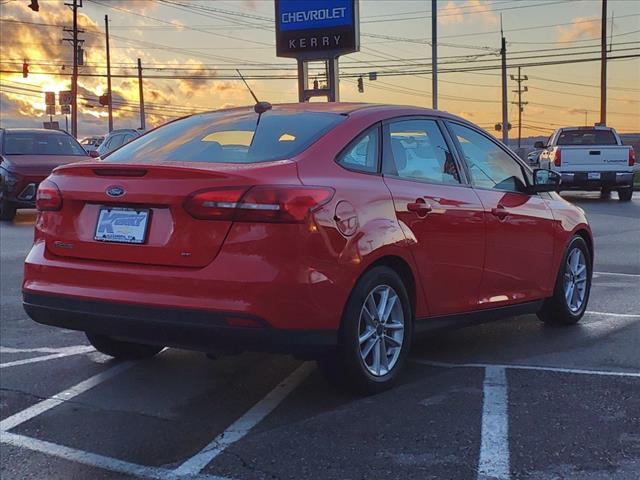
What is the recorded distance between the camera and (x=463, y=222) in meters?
4.91

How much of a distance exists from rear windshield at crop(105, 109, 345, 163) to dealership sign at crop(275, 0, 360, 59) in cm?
2012

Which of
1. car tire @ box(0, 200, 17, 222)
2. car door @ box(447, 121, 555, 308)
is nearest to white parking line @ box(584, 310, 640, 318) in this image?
car door @ box(447, 121, 555, 308)

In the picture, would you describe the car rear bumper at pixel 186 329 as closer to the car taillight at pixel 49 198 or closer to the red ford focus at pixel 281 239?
the red ford focus at pixel 281 239

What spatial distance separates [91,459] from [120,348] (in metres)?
1.62

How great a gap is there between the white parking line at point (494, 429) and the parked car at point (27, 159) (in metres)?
11.7

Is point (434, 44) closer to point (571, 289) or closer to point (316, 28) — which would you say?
point (316, 28)

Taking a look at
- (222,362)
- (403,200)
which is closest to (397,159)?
(403,200)

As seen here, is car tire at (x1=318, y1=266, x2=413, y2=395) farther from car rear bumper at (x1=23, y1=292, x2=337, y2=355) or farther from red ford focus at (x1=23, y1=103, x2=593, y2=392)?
car rear bumper at (x1=23, y1=292, x2=337, y2=355)

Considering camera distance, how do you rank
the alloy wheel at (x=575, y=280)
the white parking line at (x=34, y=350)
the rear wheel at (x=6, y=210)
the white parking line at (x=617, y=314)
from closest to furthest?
the white parking line at (x=34, y=350) < the alloy wheel at (x=575, y=280) < the white parking line at (x=617, y=314) < the rear wheel at (x=6, y=210)

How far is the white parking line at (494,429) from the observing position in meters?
3.37

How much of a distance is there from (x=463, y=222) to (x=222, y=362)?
1.78 m

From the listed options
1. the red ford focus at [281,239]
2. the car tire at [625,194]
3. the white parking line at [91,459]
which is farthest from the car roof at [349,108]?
the car tire at [625,194]

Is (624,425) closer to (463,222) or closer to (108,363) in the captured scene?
(463,222)

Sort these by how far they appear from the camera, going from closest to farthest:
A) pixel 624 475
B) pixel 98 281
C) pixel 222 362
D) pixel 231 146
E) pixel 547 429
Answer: pixel 624 475 → pixel 547 429 → pixel 98 281 → pixel 231 146 → pixel 222 362
